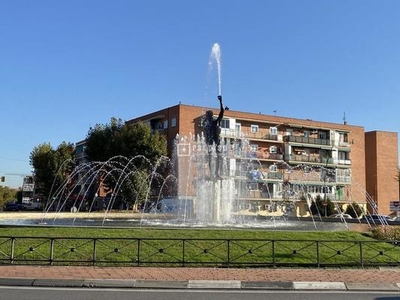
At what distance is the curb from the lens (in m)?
10.9

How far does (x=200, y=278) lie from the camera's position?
11.7 meters

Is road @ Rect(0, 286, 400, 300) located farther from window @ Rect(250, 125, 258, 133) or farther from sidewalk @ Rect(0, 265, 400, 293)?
window @ Rect(250, 125, 258, 133)

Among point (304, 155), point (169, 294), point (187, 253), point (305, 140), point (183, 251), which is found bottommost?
point (169, 294)

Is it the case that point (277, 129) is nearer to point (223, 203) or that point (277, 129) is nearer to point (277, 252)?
point (223, 203)

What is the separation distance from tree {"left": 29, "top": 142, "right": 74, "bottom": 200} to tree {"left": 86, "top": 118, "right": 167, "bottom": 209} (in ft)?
25.2

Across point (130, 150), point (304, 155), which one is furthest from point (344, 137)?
point (130, 150)

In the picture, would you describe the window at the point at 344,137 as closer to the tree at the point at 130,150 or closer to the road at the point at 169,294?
the tree at the point at 130,150

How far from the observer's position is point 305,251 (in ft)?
49.6

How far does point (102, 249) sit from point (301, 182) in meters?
60.4

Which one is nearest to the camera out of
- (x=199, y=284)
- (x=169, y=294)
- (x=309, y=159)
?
(x=169, y=294)

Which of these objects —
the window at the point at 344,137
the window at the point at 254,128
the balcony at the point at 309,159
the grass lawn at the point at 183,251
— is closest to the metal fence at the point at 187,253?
the grass lawn at the point at 183,251

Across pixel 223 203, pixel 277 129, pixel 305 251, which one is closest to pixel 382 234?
pixel 305 251

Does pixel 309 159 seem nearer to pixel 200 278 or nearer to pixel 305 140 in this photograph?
pixel 305 140

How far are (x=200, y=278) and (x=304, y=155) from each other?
6026cm
